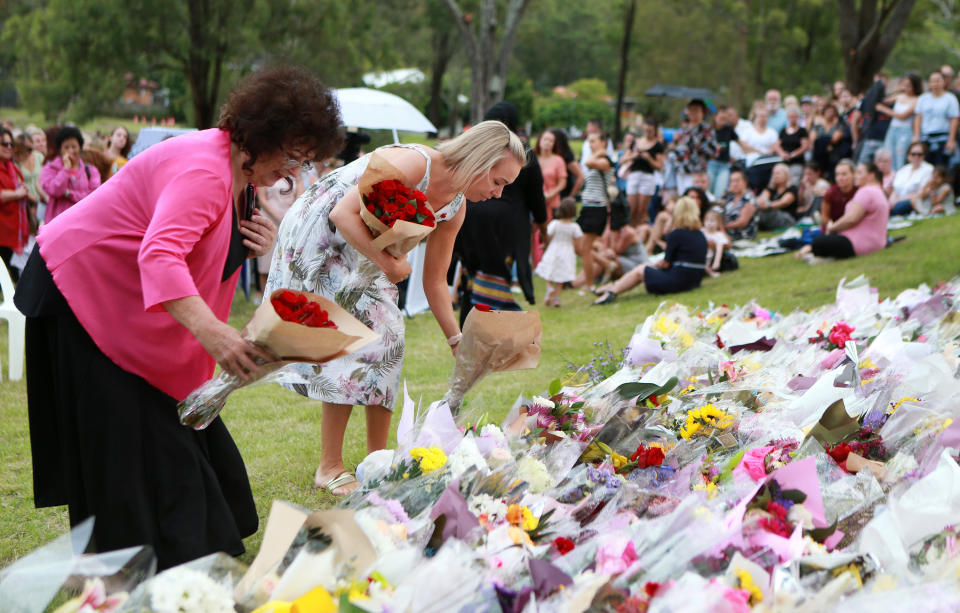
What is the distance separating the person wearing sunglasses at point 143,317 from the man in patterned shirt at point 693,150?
10.6 meters

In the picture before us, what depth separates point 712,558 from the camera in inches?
86.4

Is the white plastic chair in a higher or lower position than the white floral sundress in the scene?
lower

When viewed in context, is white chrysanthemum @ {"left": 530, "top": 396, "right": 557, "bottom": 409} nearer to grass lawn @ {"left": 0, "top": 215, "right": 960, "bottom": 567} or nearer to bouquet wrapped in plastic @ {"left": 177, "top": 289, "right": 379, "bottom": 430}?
grass lawn @ {"left": 0, "top": 215, "right": 960, "bottom": 567}

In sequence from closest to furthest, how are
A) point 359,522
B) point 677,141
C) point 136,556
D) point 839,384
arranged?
point 136,556, point 359,522, point 839,384, point 677,141

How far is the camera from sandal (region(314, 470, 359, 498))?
3.85 m

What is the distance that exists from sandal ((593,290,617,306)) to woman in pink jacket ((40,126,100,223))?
504 cm

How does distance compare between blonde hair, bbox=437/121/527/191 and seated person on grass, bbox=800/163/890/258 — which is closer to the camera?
blonde hair, bbox=437/121/527/191

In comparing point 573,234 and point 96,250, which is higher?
point 96,250

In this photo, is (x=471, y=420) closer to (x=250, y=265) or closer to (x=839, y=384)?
(x=839, y=384)

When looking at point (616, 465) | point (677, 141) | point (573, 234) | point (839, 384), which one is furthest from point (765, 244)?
point (616, 465)

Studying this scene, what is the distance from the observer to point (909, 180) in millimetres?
12281

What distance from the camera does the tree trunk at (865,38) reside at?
17.7m

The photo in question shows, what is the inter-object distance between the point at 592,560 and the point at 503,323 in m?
1.10

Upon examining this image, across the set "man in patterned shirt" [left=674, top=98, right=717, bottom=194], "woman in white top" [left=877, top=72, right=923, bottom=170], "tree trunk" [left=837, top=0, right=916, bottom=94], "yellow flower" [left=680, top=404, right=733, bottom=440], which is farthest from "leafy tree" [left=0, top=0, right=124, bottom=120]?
"yellow flower" [left=680, top=404, right=733, bottom=440]
